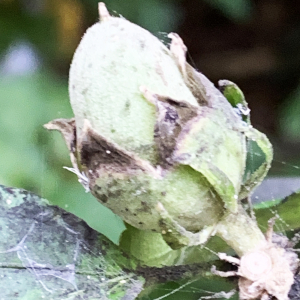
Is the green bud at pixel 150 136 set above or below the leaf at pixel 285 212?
above

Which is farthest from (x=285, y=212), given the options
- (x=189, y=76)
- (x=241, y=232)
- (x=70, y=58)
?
(x=70, y=58)

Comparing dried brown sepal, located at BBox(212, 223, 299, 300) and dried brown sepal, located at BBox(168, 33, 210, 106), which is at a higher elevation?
dried brown sepal, located at BBox(168, 33, 210, 106)

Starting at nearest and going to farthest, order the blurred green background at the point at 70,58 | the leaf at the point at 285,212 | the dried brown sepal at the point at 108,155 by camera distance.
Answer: the dried brown sepal at the point at 108,155 < the leaf at the point at 285,212 < the blurred green background at the point at 70,58

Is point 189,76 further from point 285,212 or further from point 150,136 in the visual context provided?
point 285,212

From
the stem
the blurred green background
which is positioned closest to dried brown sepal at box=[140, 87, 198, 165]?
the stem

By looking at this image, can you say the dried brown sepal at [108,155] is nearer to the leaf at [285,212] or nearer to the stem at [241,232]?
the stem at [241,232]

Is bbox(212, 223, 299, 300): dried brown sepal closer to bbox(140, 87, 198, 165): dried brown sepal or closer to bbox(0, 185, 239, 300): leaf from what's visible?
bbox(0, 185, 239, 300): leaf

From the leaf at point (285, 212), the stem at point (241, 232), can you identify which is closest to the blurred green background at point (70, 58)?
the leaf at point (285, 212)
